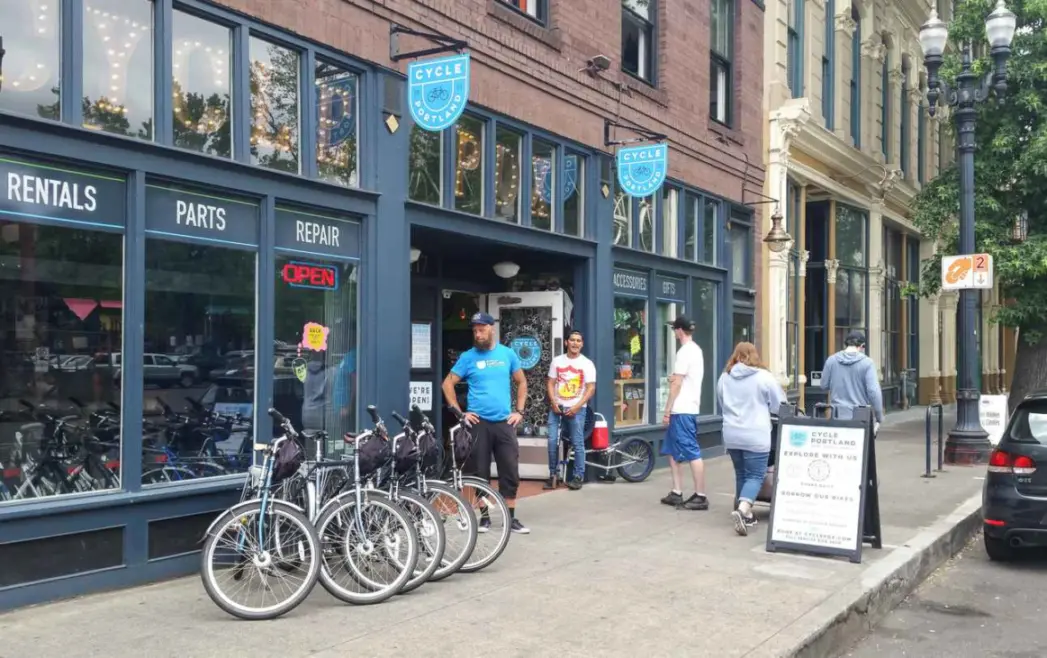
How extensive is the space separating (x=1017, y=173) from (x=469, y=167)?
11171 mm

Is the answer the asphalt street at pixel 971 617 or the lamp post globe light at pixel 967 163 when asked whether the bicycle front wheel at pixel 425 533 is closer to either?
the asphalt street at pixel 971 617

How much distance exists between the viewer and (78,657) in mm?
4715

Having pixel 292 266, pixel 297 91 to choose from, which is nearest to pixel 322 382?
pixel 292 266

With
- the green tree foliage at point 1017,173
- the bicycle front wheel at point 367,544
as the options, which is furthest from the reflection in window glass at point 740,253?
the bicycle front wheel at point 367,544

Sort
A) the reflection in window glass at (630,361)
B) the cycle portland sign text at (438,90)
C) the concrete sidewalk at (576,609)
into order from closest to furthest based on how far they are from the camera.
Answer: the concrete sidewalk at (576,609)
the cycle portland sign text at (438,90)
the reflection in window glass at (630,361)

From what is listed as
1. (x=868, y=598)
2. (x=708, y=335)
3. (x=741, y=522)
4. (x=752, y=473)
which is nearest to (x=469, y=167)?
(x=752, y=473)

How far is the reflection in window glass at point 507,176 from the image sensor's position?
9833 mm

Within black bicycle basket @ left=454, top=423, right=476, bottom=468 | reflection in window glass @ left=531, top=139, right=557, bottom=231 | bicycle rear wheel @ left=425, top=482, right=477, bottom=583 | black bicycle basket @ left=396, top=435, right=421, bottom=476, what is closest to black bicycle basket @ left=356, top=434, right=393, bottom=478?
black bicycle basket @ left=396, top=435, right=421, bottom=476

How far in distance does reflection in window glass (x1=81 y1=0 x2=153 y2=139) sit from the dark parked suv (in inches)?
268

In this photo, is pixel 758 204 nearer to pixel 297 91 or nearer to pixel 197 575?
pixel 297 91

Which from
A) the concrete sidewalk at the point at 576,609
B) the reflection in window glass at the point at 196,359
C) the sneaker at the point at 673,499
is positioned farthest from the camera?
the sneaker at the point at 673,499

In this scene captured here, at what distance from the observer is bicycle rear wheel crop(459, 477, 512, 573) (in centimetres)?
664

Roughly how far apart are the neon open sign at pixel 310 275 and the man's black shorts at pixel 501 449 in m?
1.66

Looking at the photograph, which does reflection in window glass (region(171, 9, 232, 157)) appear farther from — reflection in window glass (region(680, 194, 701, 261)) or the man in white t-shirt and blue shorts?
reflection in window glass (region(680, 194, 701, 261))
